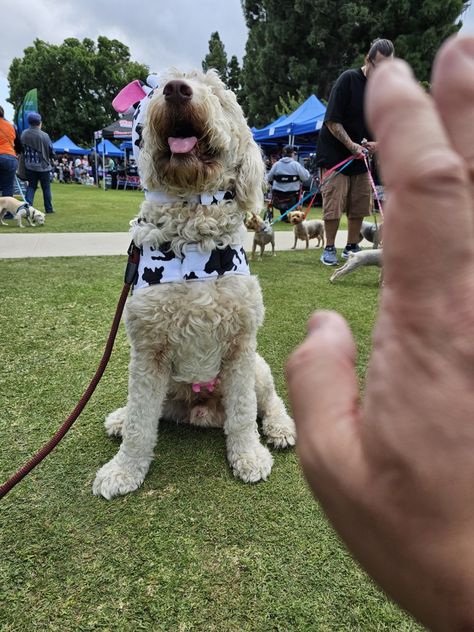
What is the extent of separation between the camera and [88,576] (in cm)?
153

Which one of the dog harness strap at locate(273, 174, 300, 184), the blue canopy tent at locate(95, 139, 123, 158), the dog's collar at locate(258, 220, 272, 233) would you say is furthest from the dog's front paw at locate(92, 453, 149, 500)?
the blue canopy tent at locate(95, 139, 123, 158)

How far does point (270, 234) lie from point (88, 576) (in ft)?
19.6

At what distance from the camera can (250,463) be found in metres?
2.04

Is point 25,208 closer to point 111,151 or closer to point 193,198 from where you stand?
point 193,198

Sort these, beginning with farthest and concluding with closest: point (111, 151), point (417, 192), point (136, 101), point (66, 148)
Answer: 1. point (66, 148)
2. point (111, 151)
3. point (136, 101)
4. point (417, 192)

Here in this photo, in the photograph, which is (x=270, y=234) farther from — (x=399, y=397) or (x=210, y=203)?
(x=399, y=397)

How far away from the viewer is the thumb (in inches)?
16.6

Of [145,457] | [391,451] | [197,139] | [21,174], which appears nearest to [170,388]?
[145,457]

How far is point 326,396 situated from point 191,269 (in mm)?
1460

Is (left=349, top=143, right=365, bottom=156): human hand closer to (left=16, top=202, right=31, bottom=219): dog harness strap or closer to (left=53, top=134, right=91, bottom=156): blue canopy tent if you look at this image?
(left=16, top=202, right=31, bottom=219): dog harness strap

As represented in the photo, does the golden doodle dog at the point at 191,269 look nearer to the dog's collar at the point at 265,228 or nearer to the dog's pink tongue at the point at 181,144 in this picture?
the dog's pink tongue at the point at 181,144

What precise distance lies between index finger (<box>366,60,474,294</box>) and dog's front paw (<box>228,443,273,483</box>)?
185 centimetres

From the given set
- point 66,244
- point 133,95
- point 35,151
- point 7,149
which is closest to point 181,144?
point 133,95

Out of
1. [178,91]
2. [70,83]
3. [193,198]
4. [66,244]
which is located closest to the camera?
[178,91]
